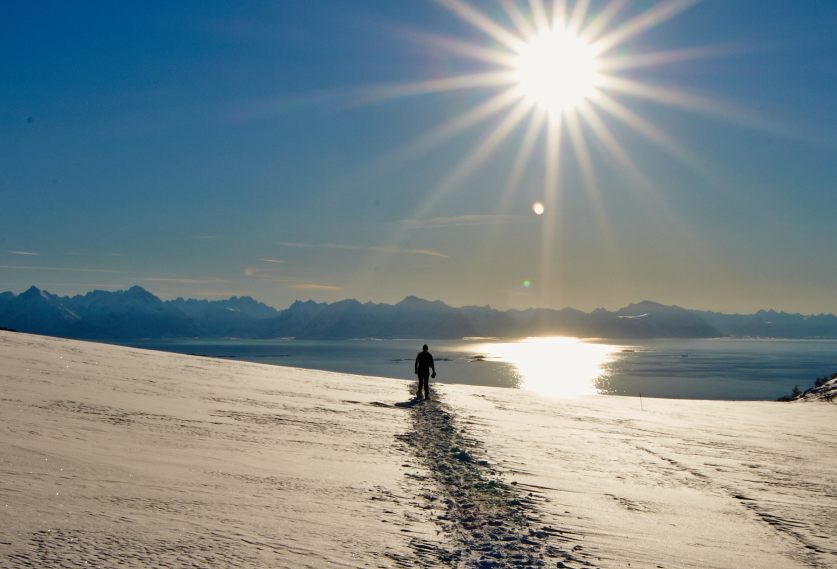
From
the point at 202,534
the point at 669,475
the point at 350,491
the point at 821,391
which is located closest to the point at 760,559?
the point at 669,475

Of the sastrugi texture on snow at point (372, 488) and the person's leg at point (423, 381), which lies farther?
the person's leg at point (423, 381)

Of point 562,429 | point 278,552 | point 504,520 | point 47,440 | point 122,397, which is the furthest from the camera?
point 562,429

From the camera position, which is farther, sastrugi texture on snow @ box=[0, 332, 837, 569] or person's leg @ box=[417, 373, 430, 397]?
person's leg @ box=[417, 373, 430, 397]

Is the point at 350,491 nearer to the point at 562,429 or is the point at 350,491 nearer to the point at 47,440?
the point at 47,440

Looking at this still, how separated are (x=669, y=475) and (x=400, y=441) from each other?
4893 mm

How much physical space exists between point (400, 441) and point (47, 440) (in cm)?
586

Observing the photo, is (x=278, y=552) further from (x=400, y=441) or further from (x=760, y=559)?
(x=400, y=441)

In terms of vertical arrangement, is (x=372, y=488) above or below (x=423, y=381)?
above

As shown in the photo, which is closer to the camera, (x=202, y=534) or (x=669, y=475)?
(x=202, y=534)

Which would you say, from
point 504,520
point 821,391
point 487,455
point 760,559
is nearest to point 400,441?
point 487,455

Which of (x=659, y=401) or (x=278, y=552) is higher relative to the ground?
(x=278, y=552)

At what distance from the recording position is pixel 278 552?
4.13 metres

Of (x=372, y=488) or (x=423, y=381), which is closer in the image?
(x=372, y=488)

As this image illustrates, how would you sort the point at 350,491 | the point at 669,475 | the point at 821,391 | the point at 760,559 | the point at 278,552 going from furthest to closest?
the point at 821,391
the point at 669,475
the point at 350,491
the point at 760,559
the point at 278,552
